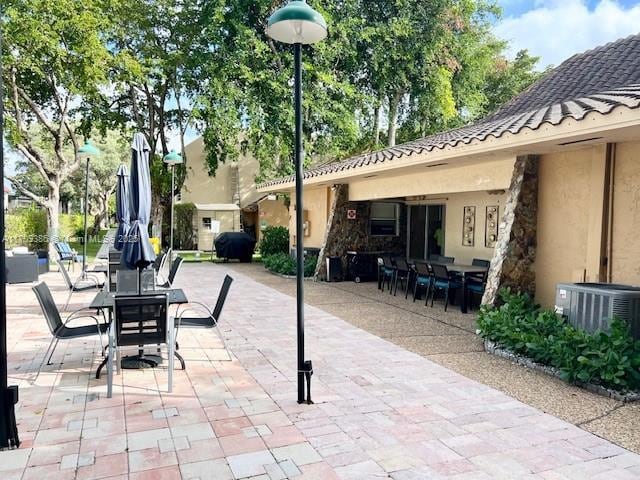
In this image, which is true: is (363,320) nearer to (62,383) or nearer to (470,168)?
(470,168)

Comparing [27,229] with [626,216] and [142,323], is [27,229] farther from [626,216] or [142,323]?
[626,216]

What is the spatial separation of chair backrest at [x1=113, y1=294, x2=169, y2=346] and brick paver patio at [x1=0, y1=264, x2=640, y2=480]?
46cm

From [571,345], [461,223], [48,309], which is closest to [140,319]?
[48,309]

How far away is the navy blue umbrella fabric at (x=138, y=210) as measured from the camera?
17.1ft

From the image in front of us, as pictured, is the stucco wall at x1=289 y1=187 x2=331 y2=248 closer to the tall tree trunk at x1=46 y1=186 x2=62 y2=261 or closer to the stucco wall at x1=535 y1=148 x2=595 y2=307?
the stucco wall at x1=535 y1=148 x2=595 y2=307

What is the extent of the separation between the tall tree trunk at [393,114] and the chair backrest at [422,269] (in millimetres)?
13330

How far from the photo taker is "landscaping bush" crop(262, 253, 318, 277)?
1356cm

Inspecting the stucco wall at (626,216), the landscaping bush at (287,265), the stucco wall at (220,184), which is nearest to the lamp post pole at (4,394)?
the stucco wall at (626,216)

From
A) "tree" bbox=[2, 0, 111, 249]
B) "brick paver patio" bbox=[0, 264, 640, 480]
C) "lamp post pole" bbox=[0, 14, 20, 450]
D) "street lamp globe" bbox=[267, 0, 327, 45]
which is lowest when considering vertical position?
"brick paver patio" bbox=[0, 264, 640, 480]

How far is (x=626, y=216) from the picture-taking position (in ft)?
19.3

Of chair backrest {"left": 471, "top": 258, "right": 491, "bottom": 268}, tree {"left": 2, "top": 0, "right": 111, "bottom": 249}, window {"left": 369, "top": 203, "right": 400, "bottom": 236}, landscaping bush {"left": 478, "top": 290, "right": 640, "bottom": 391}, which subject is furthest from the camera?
window {"left": 369, "top": 203, "right": 400, "bottom": 236}

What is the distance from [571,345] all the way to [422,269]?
4.52 m

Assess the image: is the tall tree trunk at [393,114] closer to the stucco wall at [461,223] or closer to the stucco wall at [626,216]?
the stucco wall at [461,223]

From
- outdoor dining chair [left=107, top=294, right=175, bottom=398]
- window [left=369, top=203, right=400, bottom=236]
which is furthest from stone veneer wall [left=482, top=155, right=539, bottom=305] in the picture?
window [left=369, top=203, right=400, bottom=236]
